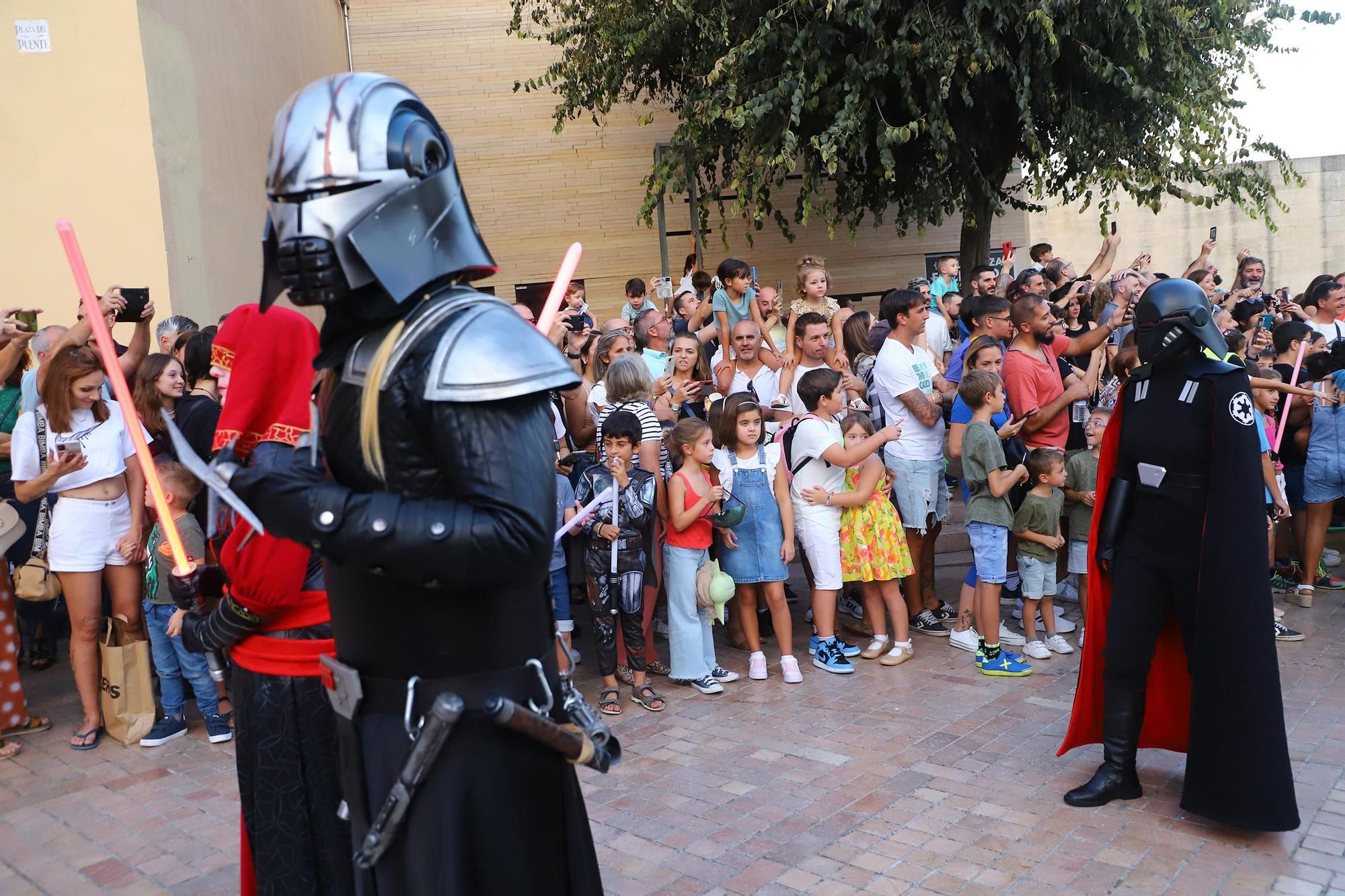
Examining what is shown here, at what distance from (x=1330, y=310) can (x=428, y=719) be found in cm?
865

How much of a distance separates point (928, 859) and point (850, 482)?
310cm

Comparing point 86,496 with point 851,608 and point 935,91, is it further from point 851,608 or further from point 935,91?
point 935,91

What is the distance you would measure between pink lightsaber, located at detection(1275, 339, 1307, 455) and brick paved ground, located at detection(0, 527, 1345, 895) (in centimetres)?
197

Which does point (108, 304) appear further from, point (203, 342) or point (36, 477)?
point (36, 477)

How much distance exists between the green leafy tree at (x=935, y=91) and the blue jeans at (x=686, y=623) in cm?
587

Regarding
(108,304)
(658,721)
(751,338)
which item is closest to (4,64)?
(108,304)

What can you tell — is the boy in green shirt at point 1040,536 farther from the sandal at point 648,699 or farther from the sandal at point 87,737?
the sandal at point 87,737

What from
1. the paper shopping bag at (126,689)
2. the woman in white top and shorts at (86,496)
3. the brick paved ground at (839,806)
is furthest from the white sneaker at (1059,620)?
the woman in white top and shorts at (86,496)

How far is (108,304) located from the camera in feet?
15.6

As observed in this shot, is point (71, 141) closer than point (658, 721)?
No

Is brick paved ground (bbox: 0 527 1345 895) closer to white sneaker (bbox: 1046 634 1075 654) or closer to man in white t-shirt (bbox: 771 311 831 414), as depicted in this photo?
white sneaker (bbox: 1046 634 1075 654)

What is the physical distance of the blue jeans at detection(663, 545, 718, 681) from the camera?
6.27 metres

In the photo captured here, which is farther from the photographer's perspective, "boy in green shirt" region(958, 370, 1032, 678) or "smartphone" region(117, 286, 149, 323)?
"boy in green shirt" region(958, 370, 1032, 678)

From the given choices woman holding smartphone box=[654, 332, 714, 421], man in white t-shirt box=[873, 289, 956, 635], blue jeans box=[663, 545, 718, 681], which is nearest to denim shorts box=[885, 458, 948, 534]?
man in white t-shirt box=[873, 289, 956, 635]
